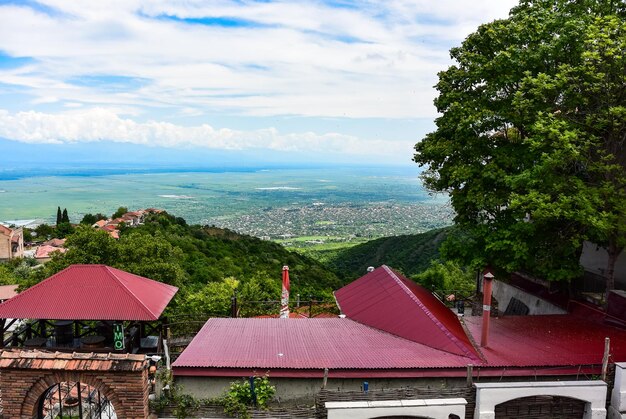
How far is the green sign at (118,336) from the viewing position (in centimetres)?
1248

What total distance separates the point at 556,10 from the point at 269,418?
1474cm

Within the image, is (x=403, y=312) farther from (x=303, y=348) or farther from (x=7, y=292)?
(x=7, y=292)

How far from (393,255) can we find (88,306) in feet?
158

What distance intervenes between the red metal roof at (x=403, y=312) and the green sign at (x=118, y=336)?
6619 mm

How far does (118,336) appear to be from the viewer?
41.1 feet

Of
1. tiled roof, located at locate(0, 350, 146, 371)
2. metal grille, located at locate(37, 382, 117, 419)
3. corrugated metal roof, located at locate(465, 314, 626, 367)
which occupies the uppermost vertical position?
tiled roof, located at locate(0, 350, 146, 371)

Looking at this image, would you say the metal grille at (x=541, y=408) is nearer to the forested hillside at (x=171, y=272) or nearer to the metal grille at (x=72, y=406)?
the metal grille at (x=72, y=406)

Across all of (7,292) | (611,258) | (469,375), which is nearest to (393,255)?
(7,292)

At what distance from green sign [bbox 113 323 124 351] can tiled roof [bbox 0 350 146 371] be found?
2641mm

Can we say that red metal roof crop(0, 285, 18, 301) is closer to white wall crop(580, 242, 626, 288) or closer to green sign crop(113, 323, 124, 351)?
green sign crop(113, 323, 124, 351)

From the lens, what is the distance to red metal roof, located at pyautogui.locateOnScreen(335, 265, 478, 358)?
42.6 ft

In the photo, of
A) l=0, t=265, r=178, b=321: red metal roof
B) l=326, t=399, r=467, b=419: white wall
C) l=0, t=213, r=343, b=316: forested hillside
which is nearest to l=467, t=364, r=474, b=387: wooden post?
l=326, t=399, r=467, b=419: white wall

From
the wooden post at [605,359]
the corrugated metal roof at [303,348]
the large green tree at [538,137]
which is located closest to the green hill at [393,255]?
the large green tree at [538,137]

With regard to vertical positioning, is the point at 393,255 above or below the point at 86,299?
below
